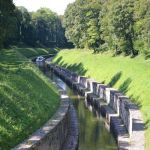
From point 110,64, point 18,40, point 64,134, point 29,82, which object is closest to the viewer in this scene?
point 64,134

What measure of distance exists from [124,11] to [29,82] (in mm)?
29712

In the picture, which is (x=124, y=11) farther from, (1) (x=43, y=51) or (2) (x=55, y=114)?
(1) (x=43, y=51)

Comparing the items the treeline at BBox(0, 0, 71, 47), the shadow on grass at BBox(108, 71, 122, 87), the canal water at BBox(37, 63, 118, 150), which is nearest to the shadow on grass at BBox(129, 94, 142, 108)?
the canal water at BBox(37, 63, 118, 150)

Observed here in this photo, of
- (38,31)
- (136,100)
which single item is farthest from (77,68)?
(38,31)

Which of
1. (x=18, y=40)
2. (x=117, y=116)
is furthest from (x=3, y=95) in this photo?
(x=18, y=40)

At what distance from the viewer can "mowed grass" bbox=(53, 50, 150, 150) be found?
37.0 meters

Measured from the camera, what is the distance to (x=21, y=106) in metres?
26.8

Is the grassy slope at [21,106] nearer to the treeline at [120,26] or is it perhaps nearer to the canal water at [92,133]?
the canal water at [92,133]

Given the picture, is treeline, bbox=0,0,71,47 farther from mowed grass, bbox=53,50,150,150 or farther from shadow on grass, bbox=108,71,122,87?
shadow on grass, bbox=108,71,122,87

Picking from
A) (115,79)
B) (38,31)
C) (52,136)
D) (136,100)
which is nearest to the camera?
(52,136)

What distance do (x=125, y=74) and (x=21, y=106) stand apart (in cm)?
2436

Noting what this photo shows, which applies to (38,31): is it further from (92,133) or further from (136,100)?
(92,133)

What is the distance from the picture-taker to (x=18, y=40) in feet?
403

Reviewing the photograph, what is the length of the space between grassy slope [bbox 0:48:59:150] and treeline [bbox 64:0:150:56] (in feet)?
74.2
